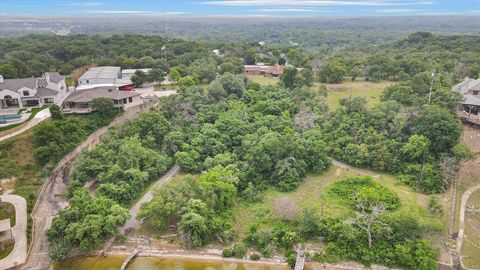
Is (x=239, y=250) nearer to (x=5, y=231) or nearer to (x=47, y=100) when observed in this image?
(x=5, y=231)

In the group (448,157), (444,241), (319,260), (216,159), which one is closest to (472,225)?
(444,241)

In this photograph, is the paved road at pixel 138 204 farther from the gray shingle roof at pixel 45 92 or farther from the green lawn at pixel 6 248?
the gray shingle roof at pixel 45 92

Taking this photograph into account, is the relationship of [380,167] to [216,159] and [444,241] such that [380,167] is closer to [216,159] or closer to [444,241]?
[444,241]

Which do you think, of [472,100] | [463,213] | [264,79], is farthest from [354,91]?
[463,213]

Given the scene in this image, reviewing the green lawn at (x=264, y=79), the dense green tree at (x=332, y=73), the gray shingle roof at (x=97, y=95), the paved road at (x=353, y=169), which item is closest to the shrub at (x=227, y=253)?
the paved road at (x=353, y=169)

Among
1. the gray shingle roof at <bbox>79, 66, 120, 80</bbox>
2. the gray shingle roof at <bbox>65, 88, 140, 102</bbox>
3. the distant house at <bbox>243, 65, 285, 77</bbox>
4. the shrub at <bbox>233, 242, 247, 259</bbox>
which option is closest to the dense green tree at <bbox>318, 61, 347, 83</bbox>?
the distant house at <bbox>243, 65, 285, 77</bbox>

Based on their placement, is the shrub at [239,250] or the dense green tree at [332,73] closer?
the shrub at [239,250]

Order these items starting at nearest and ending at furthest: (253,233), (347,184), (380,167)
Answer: (253,233)
(347,184)
(380,167)

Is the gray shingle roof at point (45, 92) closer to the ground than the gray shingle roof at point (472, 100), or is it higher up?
higher up
